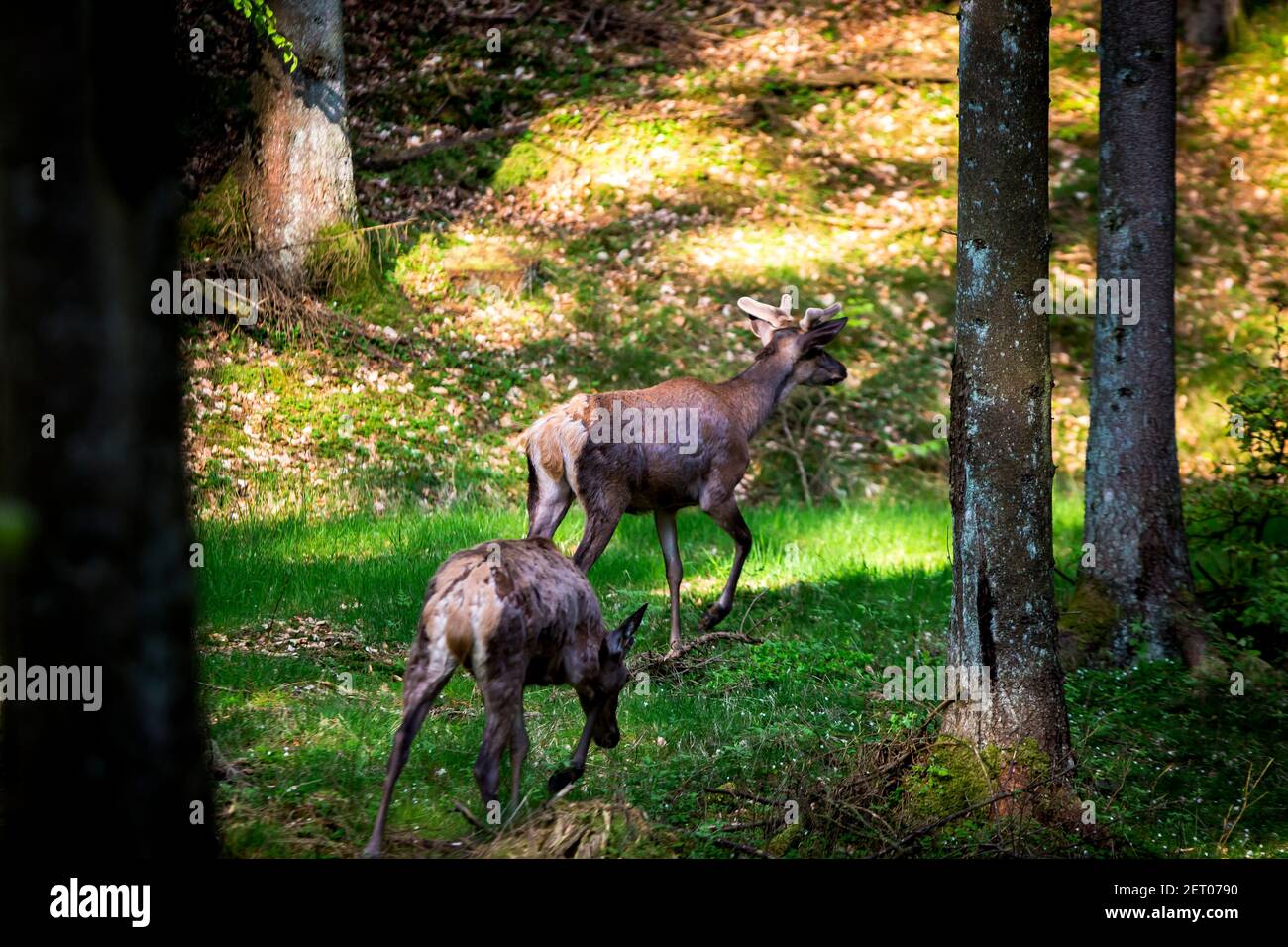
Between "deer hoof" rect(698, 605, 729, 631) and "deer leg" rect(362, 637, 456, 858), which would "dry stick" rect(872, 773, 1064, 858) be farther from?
"deer hoof" rect(698, 605, 729, 631)

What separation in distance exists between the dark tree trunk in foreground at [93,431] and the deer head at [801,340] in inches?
308

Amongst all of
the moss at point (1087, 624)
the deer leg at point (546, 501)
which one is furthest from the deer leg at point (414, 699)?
the moss at point (1087, 624)

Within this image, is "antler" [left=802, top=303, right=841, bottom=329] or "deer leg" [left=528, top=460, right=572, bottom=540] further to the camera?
"antler" [left=802, top=303, right=841, bottom=329]

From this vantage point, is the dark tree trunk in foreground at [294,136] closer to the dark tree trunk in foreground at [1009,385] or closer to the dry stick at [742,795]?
the dark tree trunk in foreground at [1009,385]

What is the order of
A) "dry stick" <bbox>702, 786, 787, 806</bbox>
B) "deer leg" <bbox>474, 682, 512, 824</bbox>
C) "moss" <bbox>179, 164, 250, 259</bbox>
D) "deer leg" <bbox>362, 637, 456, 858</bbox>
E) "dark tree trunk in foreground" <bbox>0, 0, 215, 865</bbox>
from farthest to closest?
"moss" <bbox>179, 164, 250, 259</bbox> → "dry stick" <bbox>702, 786, 787, 806</bbox> → "deer leg" <bbox>474, 682, 512, 824</bbox> → "deer leg" <bbox>362, 637, 456, 858</bbox> → "dark tree trunk in foreground" <bbox>0, 0, 215, 865</bbox>

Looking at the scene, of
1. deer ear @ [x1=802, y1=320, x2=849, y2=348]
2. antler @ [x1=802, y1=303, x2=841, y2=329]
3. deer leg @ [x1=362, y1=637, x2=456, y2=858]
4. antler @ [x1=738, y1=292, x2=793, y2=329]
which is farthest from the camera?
antler @ [x1=738, y1=292, x2=793, y2=329]

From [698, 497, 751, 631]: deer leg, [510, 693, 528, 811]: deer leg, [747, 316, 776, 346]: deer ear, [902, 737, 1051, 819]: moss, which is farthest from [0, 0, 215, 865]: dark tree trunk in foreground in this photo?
[747, 316, 776, 346]: deer ear

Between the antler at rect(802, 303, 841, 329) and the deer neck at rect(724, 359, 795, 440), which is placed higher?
the antler at rect(802, 303, 841, 329)

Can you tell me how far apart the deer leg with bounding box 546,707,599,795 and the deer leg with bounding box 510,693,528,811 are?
0.18 m

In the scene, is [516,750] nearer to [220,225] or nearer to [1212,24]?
[220,225]

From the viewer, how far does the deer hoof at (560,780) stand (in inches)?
233

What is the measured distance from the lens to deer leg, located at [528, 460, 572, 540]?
8.95 meters
